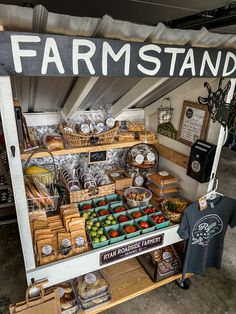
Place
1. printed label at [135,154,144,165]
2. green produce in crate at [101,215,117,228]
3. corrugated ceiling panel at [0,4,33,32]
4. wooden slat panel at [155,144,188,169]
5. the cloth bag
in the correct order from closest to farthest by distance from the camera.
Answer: corrugated ceiling panel at [0,4,33,32]
the cloth bag
green produce in crate at [101,215,117,228]
wooden slat panel at [155,144,188,169]
printed label at [135,154,144,165]

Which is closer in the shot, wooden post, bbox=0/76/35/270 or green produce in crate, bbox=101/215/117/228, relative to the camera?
wooden post, bbox=0/76/35/270

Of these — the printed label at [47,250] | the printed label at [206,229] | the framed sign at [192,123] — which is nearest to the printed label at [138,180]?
the framed sign at [192,123]

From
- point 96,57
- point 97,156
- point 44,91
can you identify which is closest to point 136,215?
point 97,156

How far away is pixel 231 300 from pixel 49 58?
2.43 meters

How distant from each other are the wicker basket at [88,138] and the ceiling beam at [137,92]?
0.68 feet

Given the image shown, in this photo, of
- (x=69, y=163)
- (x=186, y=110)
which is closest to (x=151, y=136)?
(x=186, y=110)

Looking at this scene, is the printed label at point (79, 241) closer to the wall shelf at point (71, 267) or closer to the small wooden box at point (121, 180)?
the wall shelf at point (71, 267)

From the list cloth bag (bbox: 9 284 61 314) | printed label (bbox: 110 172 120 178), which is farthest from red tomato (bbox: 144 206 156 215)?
cloth bag (bbox: 9 284 61 314)

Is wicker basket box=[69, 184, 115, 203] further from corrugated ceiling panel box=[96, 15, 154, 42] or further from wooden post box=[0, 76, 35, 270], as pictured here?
corrugated ceiling panel box=[96, 15, 154, 42]

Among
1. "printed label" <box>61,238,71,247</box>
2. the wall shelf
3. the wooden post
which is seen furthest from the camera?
"printed label" <box>61,238,71,247</box>

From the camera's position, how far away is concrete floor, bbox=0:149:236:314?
6.42 feet

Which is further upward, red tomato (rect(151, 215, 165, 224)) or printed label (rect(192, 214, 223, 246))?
red tomato (rect(151, 215, 165, 224))

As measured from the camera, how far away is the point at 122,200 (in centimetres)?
194

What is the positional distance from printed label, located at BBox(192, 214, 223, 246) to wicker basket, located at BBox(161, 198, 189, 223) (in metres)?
0.15
